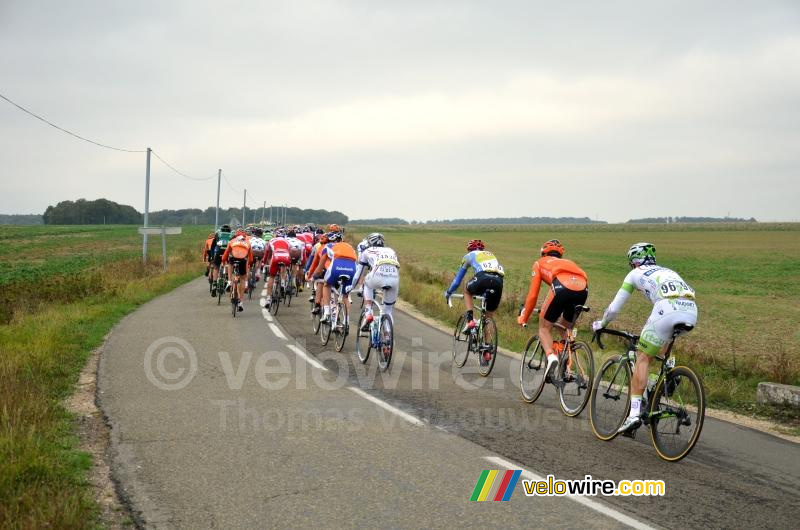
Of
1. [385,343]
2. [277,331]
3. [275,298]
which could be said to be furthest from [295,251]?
[385,343]

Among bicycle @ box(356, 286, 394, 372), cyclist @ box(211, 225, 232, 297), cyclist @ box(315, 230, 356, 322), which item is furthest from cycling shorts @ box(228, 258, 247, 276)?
bicycle @ box(356, 286, 394, 372)

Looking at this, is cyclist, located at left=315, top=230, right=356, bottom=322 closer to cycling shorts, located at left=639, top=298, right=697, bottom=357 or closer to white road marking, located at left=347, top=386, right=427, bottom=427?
white road marking, located at left=347, top=386, right=427, bottom=427

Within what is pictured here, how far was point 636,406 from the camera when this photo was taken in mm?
6777

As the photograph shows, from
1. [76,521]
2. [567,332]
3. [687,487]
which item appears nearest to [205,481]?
[76,521]

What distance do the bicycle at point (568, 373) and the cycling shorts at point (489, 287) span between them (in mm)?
1491

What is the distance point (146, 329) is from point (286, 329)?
280 cm

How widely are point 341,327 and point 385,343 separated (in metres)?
2.16

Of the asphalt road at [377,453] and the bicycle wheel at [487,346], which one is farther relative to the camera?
the bicycle wheel at [487,346]

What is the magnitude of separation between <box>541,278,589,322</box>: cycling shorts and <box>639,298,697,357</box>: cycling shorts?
1724mm

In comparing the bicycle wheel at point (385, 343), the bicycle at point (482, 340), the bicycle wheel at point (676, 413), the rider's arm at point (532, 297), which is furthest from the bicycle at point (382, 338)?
the bicycle wheel at point (676, 413)

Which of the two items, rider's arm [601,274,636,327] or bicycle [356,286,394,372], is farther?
bicycle [356,286,394,372]

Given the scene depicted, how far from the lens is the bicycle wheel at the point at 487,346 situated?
34.5 ft

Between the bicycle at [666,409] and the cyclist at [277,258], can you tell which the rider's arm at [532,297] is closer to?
the bicycle at [666,409]

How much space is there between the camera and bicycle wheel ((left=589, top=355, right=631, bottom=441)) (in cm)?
720
